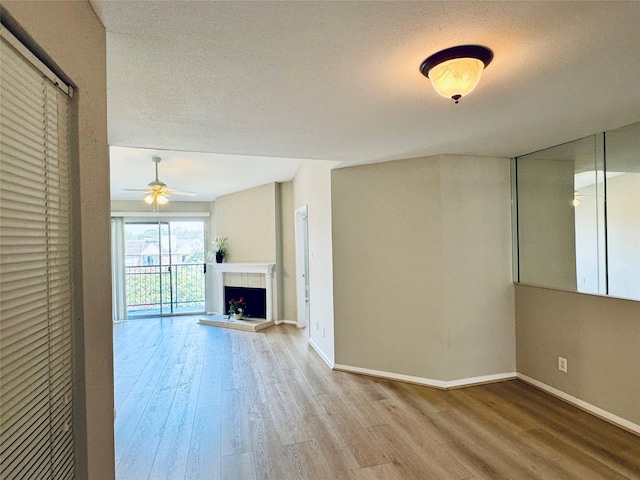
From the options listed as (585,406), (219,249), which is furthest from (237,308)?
(585,406)

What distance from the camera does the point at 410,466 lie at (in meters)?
2.30

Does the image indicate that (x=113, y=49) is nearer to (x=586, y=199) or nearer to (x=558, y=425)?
(x=586, y=199)

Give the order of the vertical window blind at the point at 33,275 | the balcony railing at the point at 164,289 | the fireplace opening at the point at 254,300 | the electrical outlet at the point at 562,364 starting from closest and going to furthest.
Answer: the vertical window blind at the point at 33,275 → the electrical outlet at the point at 562,364 → the fireplace opening at the point at 254,300 → the balcony railing at the point at 164,289

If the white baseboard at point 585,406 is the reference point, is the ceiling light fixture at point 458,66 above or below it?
Result: above

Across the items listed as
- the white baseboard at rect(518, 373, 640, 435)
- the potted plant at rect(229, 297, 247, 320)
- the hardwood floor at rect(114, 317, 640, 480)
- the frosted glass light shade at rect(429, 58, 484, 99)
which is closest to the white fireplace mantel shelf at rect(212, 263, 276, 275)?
the potted plant at rect(229, 297, 247, 320)

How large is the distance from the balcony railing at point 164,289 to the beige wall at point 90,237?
21.8 feet

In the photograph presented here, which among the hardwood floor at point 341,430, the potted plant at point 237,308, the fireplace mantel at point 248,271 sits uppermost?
the fireplace mantel at point 248,271

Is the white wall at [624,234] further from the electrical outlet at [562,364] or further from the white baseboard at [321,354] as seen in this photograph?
the white baseboard at [321,354]

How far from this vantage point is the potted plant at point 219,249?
280 inches

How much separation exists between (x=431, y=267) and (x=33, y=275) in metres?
3.24

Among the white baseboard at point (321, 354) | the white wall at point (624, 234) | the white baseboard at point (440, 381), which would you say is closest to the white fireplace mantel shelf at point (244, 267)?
the white baseboard at point (321, 354)

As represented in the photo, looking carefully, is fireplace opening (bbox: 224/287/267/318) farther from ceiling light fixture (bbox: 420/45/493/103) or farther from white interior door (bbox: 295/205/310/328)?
ceiling light fixture (bbox: 420/45/493/103)

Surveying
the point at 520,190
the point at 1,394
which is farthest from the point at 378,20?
the point at 520,190

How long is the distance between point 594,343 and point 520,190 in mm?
1589
